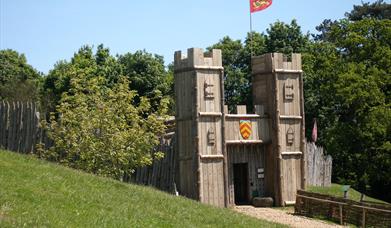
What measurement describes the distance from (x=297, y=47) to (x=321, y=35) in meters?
18.3

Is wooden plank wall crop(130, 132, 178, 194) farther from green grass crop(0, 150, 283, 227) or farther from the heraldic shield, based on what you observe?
green grass crop(0, 150, 283, 227)

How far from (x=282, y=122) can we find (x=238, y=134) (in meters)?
1.98

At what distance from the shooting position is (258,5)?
2959 centimetres

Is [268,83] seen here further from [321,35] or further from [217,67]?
[321,35]

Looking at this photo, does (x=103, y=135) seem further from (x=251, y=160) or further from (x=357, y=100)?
(x=357, y=100)

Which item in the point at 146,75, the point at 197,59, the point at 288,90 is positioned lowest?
the point at 288,90

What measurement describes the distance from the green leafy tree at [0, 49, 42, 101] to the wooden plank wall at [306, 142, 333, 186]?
25.4 m

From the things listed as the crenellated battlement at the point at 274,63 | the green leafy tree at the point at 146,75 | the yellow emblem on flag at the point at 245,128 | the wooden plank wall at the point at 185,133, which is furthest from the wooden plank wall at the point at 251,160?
the green leafy tree at the point at 146,75

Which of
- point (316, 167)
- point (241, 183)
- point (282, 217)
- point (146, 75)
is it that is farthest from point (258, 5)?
point (146, 75)

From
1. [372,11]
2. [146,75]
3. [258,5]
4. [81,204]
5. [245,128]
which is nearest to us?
[81,204]

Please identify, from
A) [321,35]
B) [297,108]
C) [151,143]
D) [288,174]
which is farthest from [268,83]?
[321,35]

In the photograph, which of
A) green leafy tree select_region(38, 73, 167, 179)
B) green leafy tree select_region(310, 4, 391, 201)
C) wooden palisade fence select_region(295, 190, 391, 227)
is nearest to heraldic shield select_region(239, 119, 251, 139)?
wooden palisade fence select_region(295, 190, 391, 227)

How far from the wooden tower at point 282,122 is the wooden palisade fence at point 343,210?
211cm

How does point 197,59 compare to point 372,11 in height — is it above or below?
below
